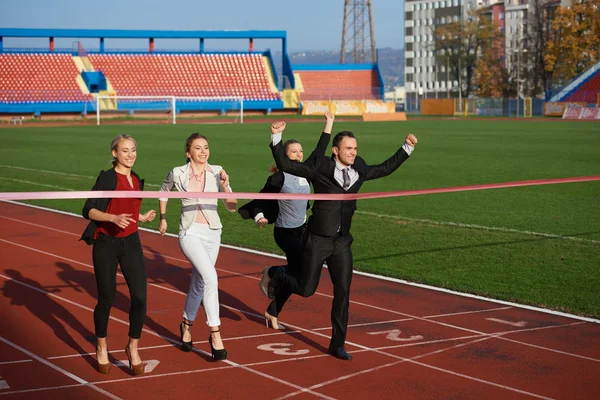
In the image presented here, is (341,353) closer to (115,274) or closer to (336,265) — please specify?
(336,265)

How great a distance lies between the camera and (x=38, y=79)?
75.6m

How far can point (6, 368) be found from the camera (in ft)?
24.9

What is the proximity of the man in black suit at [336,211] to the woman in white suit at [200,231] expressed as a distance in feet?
2.40

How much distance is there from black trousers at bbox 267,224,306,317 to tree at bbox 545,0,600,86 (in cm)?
7795

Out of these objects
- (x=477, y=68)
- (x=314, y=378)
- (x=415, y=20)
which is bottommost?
(x=314, y=378)

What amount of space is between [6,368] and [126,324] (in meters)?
1.72

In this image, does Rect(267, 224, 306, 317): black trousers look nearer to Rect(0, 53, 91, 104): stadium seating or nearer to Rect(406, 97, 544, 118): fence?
Rect(0, 53, 91, 104): stadium seating

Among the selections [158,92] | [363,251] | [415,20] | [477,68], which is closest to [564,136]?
[363,251]

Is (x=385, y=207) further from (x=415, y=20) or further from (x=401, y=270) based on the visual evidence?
(x=415, y=20)

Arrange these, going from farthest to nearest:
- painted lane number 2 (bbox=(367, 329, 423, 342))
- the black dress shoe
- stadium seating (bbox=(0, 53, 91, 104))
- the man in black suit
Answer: stadium seating (bbox=(0, 53, 91, 104)) < painted lane number 2 (bbox=(367, 329, 423, 342)) < the black dress shoe < the man in black suit

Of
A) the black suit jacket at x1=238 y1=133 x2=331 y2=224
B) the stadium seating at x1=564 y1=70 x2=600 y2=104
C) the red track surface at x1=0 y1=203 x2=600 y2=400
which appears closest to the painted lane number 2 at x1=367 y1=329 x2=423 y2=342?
the red track surface at x1=0 y1=203 x2=600 y2=400

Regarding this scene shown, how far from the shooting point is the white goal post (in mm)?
73062

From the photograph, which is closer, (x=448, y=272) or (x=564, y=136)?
(x=448, y=272)

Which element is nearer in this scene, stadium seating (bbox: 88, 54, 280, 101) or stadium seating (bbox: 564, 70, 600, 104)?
stadium seating (bbox: 564, 70, 600, 104)
